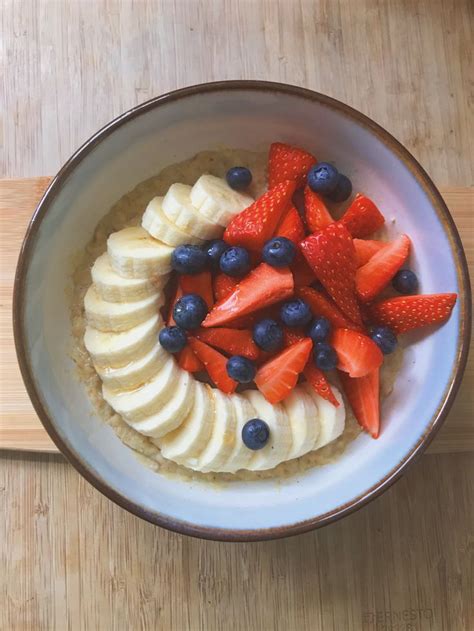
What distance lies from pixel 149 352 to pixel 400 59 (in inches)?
40.6

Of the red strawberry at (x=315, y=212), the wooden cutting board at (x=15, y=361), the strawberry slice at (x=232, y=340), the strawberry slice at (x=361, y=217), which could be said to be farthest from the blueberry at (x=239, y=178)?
the wooden cutting board at (x=15, y=361)

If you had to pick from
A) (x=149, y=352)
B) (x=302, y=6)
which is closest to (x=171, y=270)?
(x=149, y=352)

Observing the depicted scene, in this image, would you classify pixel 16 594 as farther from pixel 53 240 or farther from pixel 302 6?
pixel 302 6

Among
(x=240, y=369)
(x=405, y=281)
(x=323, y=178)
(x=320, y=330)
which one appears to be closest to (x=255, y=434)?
(x=240, y=369)

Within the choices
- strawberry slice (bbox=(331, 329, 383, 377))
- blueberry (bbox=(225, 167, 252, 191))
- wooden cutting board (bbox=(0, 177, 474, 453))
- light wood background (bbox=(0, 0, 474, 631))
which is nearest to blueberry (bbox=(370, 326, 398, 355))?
strawberry slice (bbox=(331, 329, 383, 377))

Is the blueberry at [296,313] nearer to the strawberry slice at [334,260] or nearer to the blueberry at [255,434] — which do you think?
the strawberry slice at [334,260]

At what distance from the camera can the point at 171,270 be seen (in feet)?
5.09

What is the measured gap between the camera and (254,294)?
1478mm

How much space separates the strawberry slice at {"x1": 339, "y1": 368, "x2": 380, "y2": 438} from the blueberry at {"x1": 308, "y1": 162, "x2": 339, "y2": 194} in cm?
43

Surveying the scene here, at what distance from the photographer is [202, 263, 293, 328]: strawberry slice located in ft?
4.79

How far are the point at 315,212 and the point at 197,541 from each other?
0.85 meters

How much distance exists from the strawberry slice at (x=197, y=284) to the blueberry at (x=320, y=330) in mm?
255

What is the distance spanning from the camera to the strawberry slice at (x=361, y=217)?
154cm

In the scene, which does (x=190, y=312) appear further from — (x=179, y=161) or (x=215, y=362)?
(x=179, y=161)
